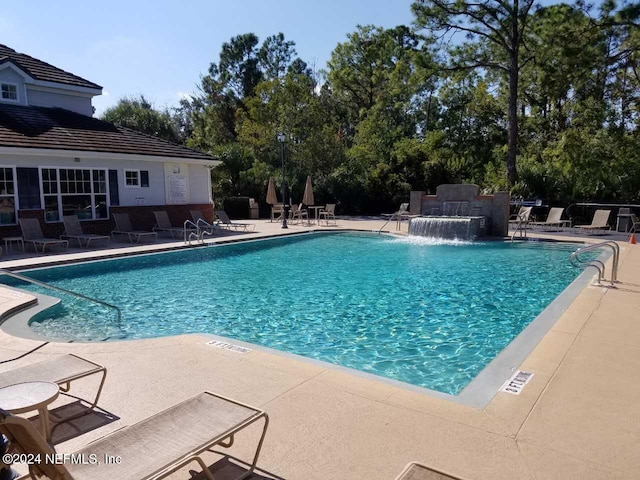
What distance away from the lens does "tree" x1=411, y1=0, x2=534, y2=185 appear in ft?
72.9

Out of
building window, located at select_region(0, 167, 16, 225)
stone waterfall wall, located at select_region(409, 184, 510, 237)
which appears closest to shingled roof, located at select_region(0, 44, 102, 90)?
building window, located at select_region(0, 167, 16, 225)

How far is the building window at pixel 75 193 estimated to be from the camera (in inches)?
592

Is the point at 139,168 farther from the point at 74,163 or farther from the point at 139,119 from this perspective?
the point at 139,119

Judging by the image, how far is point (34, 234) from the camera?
13602mm

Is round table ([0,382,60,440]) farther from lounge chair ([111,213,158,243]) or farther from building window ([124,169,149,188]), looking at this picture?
building window ([124,169,149,188])

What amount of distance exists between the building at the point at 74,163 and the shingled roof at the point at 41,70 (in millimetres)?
51

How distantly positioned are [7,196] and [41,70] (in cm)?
692

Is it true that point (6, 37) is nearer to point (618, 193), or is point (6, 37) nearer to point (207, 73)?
point (207, 73)

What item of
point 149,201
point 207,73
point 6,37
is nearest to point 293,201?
point 149,201

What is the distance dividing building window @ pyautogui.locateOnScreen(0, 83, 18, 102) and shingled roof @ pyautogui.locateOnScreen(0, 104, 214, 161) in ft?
1.68

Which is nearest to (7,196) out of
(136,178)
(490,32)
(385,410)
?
(136,178)

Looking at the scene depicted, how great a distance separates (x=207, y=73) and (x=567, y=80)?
3368cm

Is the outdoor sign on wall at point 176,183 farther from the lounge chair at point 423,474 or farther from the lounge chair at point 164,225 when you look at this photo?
the lounge chair at point 423,474

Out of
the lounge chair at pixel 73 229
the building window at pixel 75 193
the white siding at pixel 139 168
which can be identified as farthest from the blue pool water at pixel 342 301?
the white siding at pixel 139 168
